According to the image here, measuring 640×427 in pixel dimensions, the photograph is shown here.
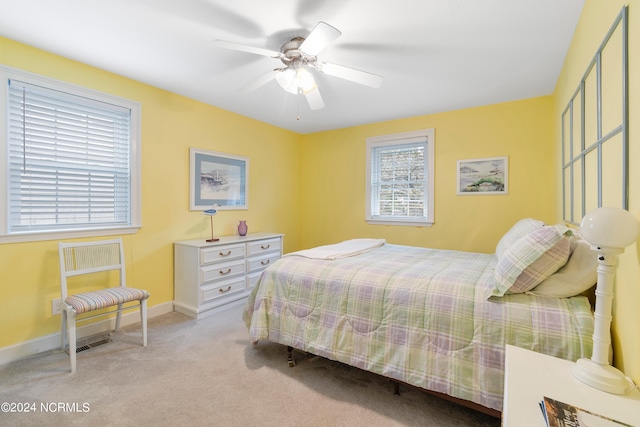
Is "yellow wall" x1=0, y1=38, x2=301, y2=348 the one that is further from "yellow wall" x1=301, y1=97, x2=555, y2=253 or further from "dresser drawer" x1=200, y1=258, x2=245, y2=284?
"yellow wall" x1=301, y1=97, x2=555, y2=253

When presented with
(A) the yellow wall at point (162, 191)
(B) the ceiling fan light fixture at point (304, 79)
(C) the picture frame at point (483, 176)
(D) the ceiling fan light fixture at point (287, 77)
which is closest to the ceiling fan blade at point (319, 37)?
(B) the ceiling fan light fixture at point (304, 79)

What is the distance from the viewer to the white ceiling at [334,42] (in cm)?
177

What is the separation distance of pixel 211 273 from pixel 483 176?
130 inches

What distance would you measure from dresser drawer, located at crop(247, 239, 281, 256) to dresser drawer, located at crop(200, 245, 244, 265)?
144 mm

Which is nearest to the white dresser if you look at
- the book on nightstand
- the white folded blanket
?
the white folded blanket

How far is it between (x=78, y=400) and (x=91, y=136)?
82.1 inches

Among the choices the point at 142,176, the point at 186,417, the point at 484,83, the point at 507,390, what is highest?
the point at 484,83

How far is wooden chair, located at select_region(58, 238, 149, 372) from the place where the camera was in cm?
203

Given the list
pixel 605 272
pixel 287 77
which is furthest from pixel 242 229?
pixel 605 272

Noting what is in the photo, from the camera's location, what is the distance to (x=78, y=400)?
173 centimetres

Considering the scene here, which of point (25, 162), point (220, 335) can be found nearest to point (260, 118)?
point (25, 162)

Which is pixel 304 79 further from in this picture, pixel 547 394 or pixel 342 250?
pixel 547 394

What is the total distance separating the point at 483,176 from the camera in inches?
135

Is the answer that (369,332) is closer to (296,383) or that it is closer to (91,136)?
(296,383)
